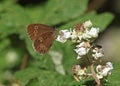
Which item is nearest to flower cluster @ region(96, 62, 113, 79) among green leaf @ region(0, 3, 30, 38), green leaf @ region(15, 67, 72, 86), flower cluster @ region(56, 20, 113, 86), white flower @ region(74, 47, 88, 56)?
flower cluster @ region(56, 20, 113, 86)

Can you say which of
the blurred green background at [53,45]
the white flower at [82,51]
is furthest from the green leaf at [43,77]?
the white flower at [82,51]

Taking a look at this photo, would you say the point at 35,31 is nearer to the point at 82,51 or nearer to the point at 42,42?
the point at 42,42

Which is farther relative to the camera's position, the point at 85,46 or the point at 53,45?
the point at 53,45

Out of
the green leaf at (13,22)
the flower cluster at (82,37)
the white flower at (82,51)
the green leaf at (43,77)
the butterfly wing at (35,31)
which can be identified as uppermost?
the green leaf at (13,22)

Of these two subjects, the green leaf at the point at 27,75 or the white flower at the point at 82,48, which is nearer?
the white flower at the point at 82,48

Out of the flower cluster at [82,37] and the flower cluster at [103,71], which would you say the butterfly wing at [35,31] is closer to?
the flower cluster at [82,37]

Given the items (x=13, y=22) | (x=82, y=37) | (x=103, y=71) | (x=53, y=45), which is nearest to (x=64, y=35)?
(x=82, y=37)
